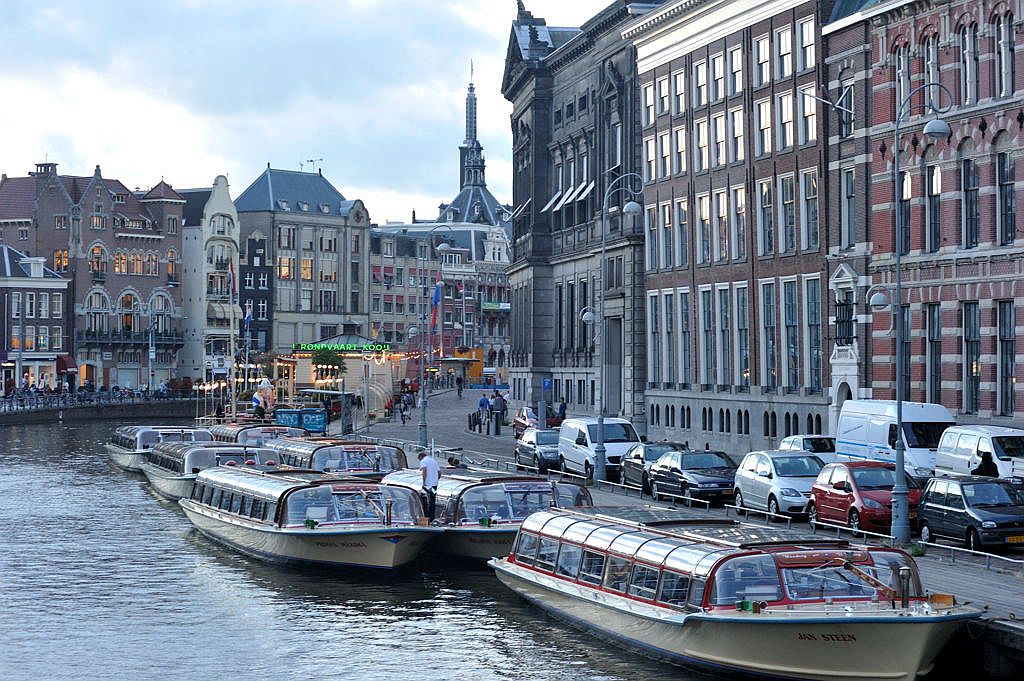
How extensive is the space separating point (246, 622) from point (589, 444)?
26.9 metres

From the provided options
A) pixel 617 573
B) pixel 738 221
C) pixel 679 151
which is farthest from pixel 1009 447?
pixel 679 151

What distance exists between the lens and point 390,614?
32.6 meters

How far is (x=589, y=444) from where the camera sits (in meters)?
57.4

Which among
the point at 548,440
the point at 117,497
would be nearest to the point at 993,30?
the point at 548,440

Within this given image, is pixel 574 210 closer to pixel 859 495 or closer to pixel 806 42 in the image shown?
pixel 806 42

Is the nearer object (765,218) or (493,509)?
(493,509)

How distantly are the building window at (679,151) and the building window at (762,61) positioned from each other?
8.58 meters

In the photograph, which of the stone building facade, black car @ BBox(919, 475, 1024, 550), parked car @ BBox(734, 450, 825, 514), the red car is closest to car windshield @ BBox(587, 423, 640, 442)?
the stone building facade

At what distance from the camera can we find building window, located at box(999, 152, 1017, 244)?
5088 cm

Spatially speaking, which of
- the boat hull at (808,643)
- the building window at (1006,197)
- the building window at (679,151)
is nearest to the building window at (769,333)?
the building window at (679,151)

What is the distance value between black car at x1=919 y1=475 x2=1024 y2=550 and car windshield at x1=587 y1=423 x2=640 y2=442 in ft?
75.1

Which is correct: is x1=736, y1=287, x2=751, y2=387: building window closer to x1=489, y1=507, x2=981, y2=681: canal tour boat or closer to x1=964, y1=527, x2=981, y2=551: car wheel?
x1=964, y1=527, x2=981, y2=551: car wheel

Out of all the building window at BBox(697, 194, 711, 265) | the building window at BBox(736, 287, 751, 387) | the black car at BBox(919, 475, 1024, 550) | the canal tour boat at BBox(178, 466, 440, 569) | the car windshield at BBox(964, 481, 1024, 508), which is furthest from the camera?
the building window at BBox(697, 194, 711, 265)

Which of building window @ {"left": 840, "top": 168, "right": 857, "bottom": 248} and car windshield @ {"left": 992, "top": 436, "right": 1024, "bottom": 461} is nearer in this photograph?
car windshield @ {"left": 992, "top": 436, "right": 1024, "bottom": 461}
